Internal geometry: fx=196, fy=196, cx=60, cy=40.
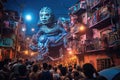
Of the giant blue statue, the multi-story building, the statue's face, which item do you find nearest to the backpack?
the multi-story building

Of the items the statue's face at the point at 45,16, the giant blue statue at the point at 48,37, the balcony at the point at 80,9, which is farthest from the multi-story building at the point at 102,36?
the statue's face at the point at 45,16

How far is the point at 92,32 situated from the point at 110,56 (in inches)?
351

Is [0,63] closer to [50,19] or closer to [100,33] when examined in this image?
[100,33]

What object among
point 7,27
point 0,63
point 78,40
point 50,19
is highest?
point 50,19

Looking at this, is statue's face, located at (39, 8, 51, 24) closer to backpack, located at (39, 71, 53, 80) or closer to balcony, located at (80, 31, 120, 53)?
balcony, located at (80, 31, 120, 53)

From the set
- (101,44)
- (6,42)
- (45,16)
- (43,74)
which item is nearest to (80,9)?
(101,44)

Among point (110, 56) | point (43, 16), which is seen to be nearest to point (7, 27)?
point (110, 56)

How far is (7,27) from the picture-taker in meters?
37.7

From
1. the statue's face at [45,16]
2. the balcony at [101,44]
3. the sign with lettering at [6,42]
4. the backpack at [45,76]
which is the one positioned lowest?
the backpack at [45,76]

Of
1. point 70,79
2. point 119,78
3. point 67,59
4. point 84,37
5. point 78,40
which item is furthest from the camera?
point 67,59

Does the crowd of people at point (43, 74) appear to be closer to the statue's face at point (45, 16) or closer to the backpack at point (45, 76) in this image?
the backpack at point (45, 76)

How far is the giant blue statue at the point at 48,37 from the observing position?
5925 cm

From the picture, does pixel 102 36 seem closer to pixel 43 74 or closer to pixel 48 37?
pixel 43 74

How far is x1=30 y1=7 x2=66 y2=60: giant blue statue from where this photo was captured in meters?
59.2
